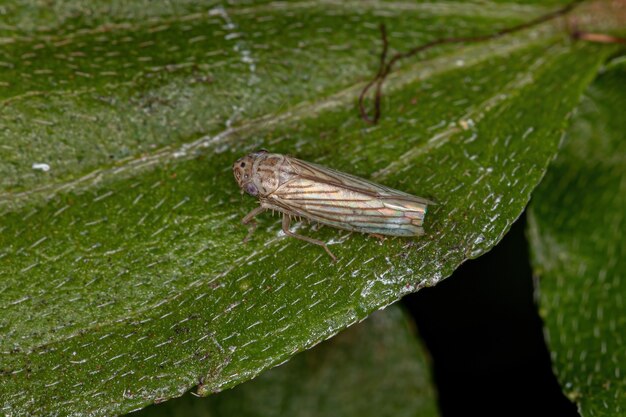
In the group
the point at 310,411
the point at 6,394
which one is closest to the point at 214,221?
the point at 6,394

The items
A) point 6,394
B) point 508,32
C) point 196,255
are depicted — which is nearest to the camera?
point 6,394

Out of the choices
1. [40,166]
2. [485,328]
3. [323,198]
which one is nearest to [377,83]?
[323,198]

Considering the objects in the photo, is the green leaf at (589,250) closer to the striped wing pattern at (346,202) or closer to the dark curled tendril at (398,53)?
the dark curled tendril at (398,53)

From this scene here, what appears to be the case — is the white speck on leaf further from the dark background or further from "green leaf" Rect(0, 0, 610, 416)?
the dark background

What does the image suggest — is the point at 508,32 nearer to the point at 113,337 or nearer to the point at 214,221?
the point at 214,221

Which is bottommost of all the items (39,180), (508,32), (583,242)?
(583,242)
